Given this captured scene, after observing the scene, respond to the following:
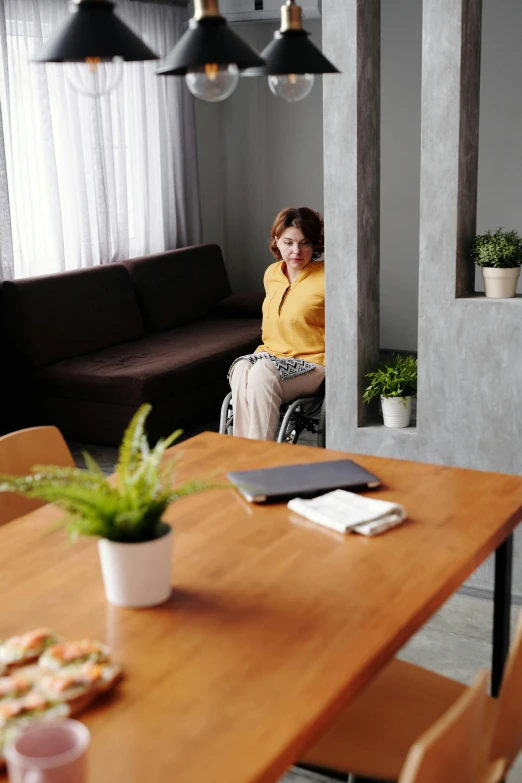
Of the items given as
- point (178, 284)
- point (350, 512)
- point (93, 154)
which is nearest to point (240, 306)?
point (178, 284)

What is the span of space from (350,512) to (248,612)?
1.42 feet

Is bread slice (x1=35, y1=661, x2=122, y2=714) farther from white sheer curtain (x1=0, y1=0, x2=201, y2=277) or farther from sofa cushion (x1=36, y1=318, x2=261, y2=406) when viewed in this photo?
white sheer curtain (x1=0, y1=0, x2=201, y2=277)

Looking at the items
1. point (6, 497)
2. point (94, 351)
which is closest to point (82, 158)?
point (94, 351)

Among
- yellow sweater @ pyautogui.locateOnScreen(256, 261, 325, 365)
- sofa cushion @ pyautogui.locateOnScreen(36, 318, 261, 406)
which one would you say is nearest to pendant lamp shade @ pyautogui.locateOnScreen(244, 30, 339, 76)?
yellow sweater @ pyautogui.locateOnScreen(256, 261, 325, 365)

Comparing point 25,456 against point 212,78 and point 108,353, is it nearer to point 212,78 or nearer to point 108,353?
point 212,78

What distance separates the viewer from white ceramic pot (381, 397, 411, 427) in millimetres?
3248

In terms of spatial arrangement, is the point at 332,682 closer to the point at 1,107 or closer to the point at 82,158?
the point at 1,107

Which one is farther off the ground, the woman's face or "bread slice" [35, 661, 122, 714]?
the woman's face

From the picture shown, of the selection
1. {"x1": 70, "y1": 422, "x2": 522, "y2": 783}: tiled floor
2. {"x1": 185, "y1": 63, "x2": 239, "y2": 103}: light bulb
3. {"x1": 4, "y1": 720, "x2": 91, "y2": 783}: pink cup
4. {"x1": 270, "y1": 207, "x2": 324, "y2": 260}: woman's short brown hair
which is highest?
{"x1": 185, "y1": 63, "x2": 239, "y2": 103}: light bulb

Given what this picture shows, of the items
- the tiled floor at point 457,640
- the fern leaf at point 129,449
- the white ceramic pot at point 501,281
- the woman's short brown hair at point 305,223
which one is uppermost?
the woman's short brown hair at point 305,223

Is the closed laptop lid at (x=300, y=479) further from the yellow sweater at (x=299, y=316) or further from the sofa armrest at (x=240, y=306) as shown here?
the sofa armrest at (x=240, y=306)

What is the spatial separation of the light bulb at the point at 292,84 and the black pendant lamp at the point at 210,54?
250mm

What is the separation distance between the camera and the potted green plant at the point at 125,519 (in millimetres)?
1537

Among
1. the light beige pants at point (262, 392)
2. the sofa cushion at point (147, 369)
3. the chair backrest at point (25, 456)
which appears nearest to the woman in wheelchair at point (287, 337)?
the light beige pants at point (262, 392)
